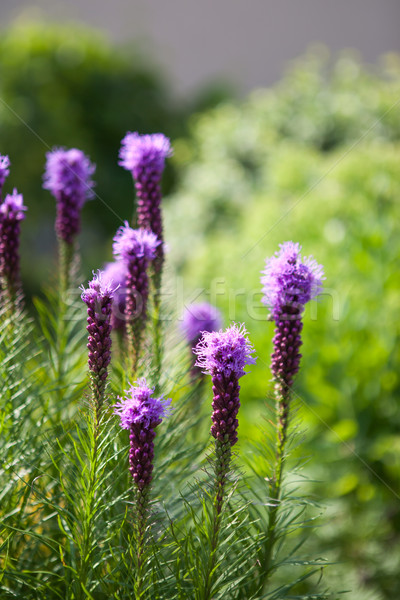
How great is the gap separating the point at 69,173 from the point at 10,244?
0.44 meters

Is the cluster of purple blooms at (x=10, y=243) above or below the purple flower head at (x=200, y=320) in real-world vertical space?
below

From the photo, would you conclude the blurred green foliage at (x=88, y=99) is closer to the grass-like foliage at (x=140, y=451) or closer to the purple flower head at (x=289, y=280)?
the grass-like foliage at (x=140, y=451)

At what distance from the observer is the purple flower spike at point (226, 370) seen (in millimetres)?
1124

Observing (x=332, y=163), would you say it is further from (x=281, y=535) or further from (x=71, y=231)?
(x=281, y=535)

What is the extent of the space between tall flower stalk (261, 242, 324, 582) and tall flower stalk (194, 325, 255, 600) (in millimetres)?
202

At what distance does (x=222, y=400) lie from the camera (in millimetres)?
1162

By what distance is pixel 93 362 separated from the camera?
1140 millimetres

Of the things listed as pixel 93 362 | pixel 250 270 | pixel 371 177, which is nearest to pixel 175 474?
pixel 93 362

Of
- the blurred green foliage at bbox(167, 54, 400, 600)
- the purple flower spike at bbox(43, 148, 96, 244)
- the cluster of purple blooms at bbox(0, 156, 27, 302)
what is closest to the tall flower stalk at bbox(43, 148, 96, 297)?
the purple flower spike at bbox(43, 148, 96, 244)

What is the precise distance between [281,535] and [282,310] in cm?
52

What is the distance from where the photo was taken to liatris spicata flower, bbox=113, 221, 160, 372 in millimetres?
1566

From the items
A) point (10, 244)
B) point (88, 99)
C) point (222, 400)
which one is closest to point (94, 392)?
point (222, 400)

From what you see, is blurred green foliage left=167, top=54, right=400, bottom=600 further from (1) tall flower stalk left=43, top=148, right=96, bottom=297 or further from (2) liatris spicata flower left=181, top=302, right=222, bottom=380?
(1) tall flower stalk left=43, top=148, right=96, bottom=297

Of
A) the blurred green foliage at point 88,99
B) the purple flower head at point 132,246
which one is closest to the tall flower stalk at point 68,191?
the purple flower head at point 132,246
